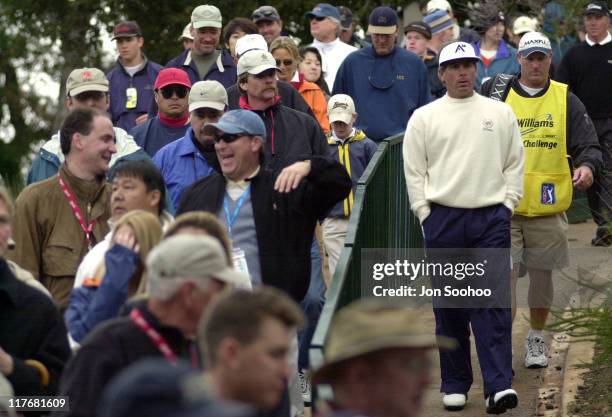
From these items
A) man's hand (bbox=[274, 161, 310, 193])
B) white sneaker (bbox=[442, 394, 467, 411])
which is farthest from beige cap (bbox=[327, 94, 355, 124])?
man's hand (bbox=[274, 161, 310, 193])

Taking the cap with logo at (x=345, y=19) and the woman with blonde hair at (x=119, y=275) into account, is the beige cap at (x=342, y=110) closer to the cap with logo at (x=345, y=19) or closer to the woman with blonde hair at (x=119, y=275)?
the cap with logo at (x=345, y=19)

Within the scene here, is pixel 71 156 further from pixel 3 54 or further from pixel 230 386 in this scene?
pixel 3 54

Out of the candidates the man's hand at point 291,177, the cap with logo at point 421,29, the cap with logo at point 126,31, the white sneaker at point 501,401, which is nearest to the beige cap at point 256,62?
the man's hand at point 291,177

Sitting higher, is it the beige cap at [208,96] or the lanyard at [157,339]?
the beige cap at [208,96]

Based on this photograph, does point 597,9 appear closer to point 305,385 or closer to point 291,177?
point 305,385

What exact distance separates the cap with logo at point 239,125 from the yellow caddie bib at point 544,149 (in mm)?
2743

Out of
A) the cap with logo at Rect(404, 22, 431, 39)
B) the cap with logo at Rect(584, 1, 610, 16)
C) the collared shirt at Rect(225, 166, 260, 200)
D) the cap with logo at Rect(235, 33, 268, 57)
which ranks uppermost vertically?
the cap with logo at Rect(235, 33, 268, 57)

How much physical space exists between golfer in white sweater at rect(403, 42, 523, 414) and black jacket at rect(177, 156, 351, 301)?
4.53ft

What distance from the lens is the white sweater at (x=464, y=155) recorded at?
9.36 m

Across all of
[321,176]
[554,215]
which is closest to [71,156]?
[321,176]

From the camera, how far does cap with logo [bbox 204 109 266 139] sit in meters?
8.15

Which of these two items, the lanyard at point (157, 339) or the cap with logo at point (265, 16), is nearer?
the lanyard at point (157, 339)

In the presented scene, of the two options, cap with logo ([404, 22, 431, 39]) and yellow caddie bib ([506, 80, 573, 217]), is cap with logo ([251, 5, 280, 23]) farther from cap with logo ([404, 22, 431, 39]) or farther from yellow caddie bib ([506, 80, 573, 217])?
yellow caddie bib ([506, 80, 573, 217])

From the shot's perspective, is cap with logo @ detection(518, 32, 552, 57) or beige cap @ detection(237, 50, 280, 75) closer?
beige cap @ detection(237, 50, 280, 75)
